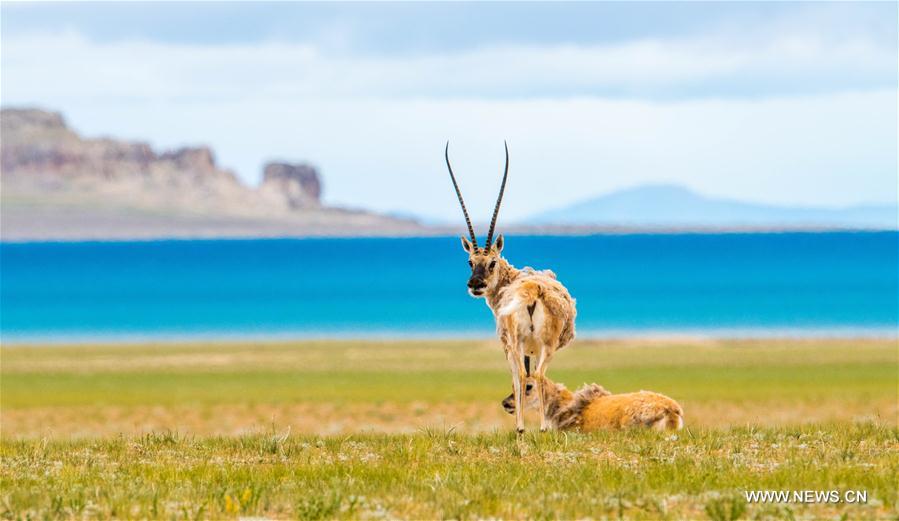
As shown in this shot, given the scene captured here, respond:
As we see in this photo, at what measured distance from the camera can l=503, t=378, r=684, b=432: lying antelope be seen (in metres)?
16.1

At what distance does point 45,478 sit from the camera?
41.8 feet

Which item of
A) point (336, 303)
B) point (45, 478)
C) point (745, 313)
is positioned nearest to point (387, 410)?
point (45, 478)

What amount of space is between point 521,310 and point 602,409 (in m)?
2.36

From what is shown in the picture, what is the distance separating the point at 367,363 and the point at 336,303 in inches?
2661

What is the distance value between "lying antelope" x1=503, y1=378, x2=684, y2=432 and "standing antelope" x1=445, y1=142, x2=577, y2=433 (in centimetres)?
127

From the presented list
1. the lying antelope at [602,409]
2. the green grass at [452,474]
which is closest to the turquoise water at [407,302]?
the lying antelope at [602,409]

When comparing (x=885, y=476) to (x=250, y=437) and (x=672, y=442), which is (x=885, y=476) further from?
(x=250, y=437)

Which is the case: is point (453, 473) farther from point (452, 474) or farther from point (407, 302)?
point (407, 302)

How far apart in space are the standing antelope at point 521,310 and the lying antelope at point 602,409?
1.27m

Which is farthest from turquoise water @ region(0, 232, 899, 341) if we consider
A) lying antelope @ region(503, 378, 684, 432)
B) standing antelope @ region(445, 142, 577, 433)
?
standing antelope @ region(445, 142, 577, 433)

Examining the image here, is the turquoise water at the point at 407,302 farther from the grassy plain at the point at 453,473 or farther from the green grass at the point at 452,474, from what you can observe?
the green grass at the point at 452,474

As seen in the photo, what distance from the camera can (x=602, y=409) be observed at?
16500mm

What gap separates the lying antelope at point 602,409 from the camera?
16.1 m

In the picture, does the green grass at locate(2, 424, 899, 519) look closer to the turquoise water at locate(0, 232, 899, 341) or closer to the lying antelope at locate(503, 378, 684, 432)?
the lying antelope at locate(503, 378, 684, 432)
